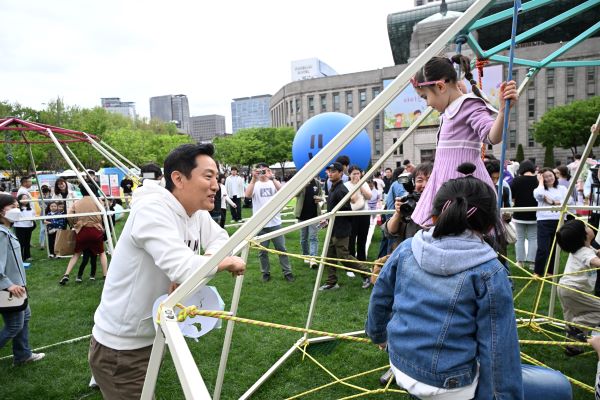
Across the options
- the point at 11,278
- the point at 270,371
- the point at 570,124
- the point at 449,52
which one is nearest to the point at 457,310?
the point at 270,371

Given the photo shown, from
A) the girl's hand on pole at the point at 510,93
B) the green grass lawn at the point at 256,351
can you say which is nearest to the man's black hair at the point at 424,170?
the girl's hand on pole at the point at 510,93

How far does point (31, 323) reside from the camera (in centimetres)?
512

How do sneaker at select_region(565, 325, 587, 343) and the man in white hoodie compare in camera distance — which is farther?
sneaker at select_region(565, 325, 587, 343)

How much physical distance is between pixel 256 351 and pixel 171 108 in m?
203

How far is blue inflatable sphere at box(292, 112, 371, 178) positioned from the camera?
11.4 metres

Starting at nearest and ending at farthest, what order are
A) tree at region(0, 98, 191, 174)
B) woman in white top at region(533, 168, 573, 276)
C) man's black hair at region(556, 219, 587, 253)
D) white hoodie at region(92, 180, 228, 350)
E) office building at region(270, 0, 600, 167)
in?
white hoodie at region(92, 180, 228, 350) → man's black hair at region(556, 219, 587, 253) → woman in white top at region(533, 168, 573, 276) → tree at region(0, 98, 191, 174) → office building at region(270, 0, 600, 167)

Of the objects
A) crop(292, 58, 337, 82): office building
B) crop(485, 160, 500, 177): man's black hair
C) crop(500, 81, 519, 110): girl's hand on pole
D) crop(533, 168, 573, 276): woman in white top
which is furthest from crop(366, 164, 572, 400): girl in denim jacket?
crop(292, 58, 337, 82): office building

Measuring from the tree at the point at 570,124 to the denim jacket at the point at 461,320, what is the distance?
40130mm

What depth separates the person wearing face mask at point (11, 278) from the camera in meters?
3.56

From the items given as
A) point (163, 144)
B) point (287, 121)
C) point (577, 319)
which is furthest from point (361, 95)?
point (577, 319)

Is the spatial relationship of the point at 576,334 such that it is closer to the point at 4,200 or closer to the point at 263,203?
the point at 263,203

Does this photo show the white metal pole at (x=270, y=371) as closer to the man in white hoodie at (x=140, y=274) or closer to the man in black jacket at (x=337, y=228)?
the man in white hoodie at (x=140, y=274)

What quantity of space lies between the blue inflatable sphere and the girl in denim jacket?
9860mm

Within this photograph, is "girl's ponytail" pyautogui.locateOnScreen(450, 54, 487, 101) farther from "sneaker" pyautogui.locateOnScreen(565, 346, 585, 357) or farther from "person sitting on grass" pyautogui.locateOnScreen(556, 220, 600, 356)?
"sneaker" pyautogui.locateOnScreen(565, 346, 585, 357)
